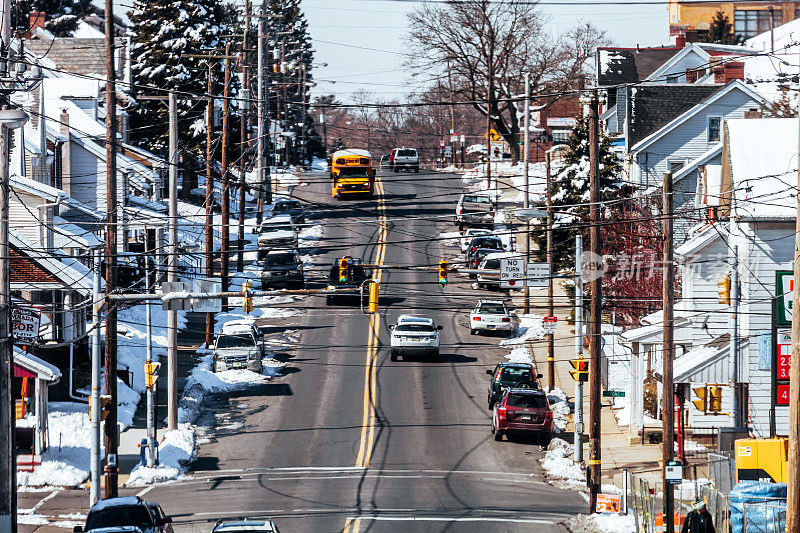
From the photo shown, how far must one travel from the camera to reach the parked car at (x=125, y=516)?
76.3 feet

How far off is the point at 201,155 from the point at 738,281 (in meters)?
47.6

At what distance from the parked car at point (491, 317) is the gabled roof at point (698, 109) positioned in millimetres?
19626

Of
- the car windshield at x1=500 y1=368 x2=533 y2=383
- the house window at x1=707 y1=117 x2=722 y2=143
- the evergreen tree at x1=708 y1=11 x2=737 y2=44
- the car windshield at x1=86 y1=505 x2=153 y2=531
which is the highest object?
the evergreen tree at x1=708 y1=11 x2=737 y2=44

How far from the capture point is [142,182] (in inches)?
2566

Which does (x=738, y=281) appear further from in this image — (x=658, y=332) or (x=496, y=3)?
(x=496, y=3)

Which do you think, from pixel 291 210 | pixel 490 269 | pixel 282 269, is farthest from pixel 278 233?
pixel 490 269

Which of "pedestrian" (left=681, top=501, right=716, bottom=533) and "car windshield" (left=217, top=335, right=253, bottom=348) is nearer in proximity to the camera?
"pedestrian" (left=681, top=501, right=716, bottom=533)

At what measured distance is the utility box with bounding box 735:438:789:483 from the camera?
27.2m

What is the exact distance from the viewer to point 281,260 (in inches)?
2228

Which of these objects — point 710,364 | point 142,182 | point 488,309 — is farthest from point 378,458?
point 142,182

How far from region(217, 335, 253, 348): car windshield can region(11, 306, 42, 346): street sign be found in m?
14.1

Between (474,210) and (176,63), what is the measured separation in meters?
23.3

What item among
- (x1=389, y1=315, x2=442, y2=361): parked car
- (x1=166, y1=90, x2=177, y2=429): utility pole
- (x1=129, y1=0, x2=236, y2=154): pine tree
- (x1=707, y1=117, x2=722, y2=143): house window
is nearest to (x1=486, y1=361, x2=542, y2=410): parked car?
(x1=389, y1=315, x2=442, y2=361): parked car

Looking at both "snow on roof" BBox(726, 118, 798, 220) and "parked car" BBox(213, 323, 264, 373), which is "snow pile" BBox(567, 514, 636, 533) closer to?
"snow on roof" BBox(726, 118, 798, 220)
